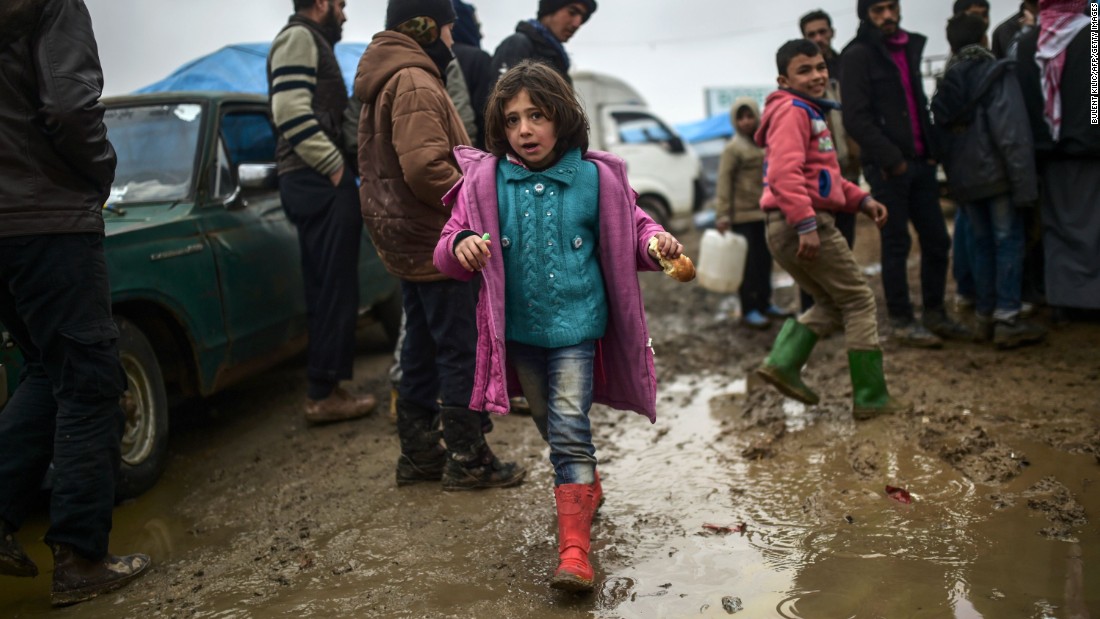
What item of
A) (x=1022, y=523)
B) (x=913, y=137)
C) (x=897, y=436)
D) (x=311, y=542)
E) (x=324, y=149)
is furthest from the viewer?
(x=913, y=137)

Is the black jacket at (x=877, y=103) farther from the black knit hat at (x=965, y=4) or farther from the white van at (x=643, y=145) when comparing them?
the white van at (x=643, y=145)

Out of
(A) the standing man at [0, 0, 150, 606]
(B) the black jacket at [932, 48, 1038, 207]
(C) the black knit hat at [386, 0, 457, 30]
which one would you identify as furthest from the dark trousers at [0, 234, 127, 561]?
(B) the black jacket at [932, 48, 1038, 207]

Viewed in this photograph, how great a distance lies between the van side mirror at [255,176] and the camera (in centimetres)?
474

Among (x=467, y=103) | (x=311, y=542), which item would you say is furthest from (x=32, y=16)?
(x=467, y=103)

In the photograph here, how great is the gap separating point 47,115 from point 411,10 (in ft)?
4.93

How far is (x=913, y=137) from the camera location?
18.7 ft

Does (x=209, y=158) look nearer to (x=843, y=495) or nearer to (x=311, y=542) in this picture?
(x=311, y=542)

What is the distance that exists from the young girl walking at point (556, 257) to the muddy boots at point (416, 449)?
1.04 m

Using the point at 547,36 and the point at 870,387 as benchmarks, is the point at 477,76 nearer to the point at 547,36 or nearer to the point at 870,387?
the point at 547,36

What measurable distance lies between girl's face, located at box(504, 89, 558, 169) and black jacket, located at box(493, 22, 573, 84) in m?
2.16

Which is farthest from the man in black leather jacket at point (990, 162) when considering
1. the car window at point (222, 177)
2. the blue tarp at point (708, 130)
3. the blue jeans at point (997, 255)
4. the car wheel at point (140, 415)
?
the blue tarp at point (708, 130)

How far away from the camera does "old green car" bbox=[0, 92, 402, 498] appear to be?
4234 millimetres

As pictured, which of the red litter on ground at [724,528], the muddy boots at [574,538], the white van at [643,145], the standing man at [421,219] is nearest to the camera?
the muddy boots at [574,538]

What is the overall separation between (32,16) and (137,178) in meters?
1.95
